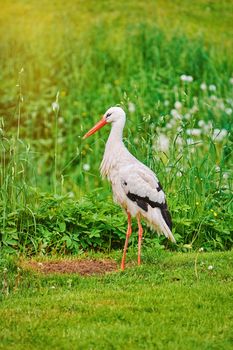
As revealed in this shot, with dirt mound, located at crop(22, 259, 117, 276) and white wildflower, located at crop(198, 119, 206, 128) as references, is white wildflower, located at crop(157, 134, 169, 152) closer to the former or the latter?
white wildflower, located at crop(198, 119, 206, 128)

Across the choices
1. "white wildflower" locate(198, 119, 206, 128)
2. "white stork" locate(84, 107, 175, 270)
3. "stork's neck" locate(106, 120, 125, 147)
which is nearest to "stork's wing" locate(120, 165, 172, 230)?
"white stork" locate(84, 107, 175, 270)

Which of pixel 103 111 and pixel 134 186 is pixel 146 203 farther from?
pixel 103 111

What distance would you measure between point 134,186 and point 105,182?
285cm

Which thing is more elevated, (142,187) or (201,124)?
(142,187)

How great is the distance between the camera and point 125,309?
643 centimetres

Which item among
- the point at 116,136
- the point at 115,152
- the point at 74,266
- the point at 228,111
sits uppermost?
the point at 116,136

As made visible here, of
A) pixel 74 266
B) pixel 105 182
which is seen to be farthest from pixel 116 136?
pixel 105 182

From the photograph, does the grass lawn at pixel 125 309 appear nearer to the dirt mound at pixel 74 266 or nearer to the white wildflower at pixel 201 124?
the dirt mound at pixel 74 266

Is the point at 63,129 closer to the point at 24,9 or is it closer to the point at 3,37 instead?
the point at 3,37

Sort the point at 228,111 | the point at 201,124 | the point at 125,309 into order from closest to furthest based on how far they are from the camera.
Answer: the point at 125,309 < the point at 228,111 < the point at 201,124

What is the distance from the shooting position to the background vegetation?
8.66 m

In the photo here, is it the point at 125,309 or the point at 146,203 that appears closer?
the point at 125,309

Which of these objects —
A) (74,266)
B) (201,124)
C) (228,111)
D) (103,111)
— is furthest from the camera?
(103,111)

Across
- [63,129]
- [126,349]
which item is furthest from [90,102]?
[126,349]
